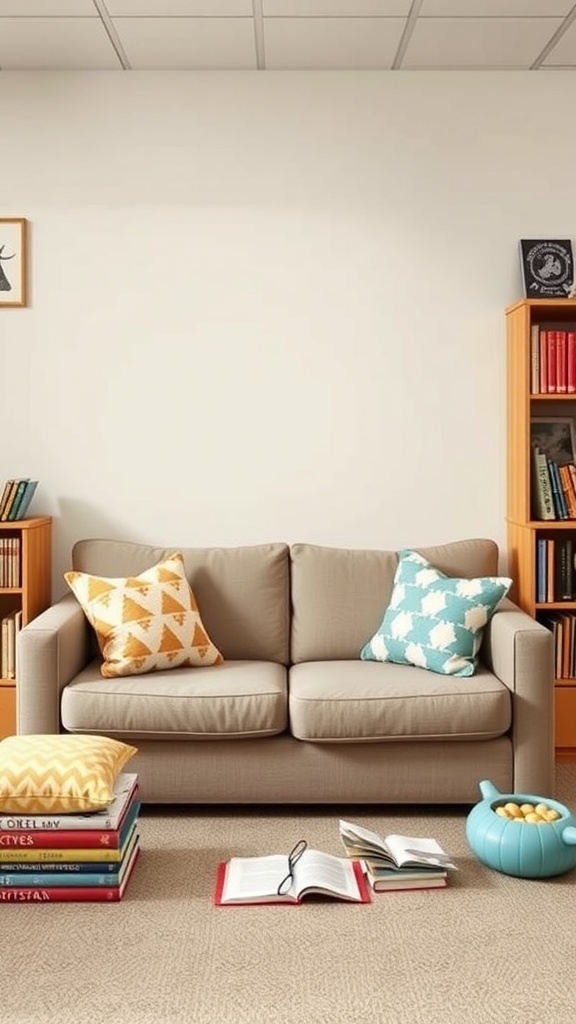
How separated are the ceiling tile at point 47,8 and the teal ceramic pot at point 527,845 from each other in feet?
9.86

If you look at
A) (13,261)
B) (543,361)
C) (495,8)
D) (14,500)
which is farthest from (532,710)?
(13,261)

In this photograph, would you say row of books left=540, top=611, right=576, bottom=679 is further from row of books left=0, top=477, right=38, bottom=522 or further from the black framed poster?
row of books left=0, top=477, right=38, bottom=522

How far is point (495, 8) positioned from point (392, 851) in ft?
9.35

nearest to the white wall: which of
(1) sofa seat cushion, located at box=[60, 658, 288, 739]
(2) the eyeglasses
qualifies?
(1) sofa seat cushion, located at box=[60, 658, 288, 739]

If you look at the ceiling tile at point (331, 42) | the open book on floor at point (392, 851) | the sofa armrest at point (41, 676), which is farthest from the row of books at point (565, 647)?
the ceiling tile at point (331, 42)

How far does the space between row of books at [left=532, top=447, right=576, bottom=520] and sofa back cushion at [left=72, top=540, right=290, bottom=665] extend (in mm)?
1005

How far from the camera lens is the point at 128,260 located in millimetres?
4180

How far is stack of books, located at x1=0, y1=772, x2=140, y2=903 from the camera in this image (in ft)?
8.71

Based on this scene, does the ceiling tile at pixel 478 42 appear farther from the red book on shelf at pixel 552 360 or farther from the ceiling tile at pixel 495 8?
the red book on shelf at pixel 552 360

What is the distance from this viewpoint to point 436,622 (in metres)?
3.53

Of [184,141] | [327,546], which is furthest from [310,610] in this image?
[184,141]

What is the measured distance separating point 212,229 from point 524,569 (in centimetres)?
186

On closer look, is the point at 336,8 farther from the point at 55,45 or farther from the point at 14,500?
the point at 14,500

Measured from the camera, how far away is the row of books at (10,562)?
3.89m
